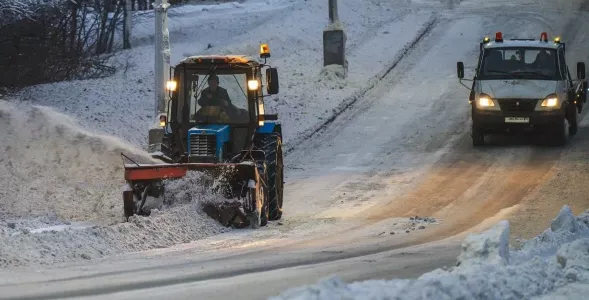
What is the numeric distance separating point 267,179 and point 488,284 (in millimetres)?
6918

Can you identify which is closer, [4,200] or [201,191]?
[201,191]

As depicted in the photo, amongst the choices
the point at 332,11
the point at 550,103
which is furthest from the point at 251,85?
the point at 332,11

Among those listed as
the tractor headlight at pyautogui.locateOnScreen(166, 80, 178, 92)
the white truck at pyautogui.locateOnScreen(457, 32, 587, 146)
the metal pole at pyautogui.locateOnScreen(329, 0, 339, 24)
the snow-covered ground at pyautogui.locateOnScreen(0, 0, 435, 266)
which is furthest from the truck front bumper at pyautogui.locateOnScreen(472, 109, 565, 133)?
the tractor headlight at pyautogui.locateOnScreen(166, 80, 178, 92)

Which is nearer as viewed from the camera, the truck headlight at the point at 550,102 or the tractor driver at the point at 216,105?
the tractor driver at the point at 216,105

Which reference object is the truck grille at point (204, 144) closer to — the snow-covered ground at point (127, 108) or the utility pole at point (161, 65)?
the snow-covered ground at point (127, 108)

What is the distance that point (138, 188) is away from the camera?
1408 cm

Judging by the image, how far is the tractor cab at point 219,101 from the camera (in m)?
14.9

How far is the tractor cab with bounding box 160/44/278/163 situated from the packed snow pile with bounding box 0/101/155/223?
1.03 meters

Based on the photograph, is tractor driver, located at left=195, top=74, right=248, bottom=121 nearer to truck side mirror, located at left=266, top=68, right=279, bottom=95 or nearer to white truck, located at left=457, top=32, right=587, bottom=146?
truck side mirror, located at left=266, top=68, right=279, bottom=95

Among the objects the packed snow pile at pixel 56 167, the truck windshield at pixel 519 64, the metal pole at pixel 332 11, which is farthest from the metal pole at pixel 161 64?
the metal pole at pixel 332 11

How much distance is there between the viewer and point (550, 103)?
21859mm

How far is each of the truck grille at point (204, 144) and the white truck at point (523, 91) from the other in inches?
343

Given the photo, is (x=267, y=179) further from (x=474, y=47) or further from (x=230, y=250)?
(x=474, y=47)

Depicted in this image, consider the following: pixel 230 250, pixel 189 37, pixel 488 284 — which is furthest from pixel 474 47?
pixel 488 284
